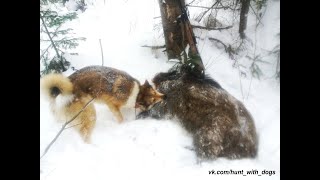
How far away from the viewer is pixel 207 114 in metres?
2.51

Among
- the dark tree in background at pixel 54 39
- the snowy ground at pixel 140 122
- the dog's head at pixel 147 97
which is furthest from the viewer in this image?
the dog's head at pixel 147 97

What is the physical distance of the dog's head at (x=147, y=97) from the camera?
266 cm

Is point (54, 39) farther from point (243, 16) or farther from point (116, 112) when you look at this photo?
point (243, 16)

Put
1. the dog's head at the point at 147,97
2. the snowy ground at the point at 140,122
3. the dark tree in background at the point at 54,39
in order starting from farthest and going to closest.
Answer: the dog's head at the point at 147,97
the dark tree in background at the point at 54,39
the snowy ground at the point at 140,122

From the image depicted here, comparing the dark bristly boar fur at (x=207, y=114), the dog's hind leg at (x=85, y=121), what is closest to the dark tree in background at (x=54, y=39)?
the dog's hind leg at (x=85, y=121)

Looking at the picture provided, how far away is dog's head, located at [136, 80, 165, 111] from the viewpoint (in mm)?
2662

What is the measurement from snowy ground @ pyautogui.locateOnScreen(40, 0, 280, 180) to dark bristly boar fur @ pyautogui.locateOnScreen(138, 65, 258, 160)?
2.1 inches

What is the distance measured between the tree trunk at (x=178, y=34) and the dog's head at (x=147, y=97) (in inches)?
11.1

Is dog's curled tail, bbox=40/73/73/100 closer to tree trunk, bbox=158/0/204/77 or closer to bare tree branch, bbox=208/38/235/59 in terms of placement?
tree trunk, bbox=158/0/204/77

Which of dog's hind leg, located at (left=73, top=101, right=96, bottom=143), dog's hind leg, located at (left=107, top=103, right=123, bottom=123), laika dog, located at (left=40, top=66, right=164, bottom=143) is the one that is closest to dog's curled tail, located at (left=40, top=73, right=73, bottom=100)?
laika dog, located at (left=40, top=66, right=164, bottom=143)

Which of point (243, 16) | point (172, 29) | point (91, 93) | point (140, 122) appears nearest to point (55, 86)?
point (91, 93)

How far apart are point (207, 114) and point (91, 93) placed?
2.71ft

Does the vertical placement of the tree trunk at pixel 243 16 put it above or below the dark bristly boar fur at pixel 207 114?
above

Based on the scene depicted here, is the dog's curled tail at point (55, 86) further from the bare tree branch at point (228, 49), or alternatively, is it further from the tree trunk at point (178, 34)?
the bare tree branch at point (228, 49)
